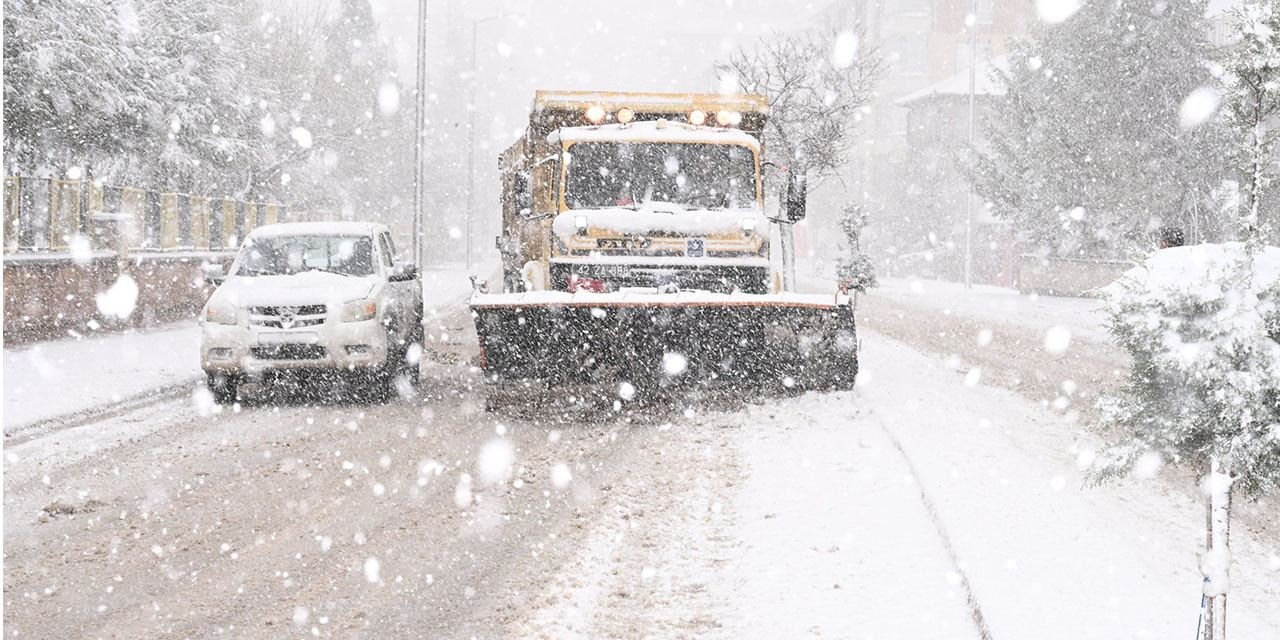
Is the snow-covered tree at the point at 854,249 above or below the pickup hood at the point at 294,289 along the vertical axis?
above

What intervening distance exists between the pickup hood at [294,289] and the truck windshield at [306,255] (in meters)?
0.30

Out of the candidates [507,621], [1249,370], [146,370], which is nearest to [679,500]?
[507,621]

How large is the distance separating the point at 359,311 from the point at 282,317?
74 centimetres

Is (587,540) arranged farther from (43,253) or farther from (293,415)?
(43,253)

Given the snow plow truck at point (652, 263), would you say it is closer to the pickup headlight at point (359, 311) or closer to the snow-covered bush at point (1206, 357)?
the pickup headlight at point (359, 311)

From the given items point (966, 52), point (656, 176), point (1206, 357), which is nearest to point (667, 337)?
point (656, 176)

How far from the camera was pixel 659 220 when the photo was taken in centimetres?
1236

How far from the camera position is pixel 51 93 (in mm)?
19094

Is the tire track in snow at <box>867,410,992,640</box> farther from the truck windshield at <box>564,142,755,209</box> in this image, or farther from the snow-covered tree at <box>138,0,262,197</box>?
the snow-covered tree at <box>138,0,262,197</box>

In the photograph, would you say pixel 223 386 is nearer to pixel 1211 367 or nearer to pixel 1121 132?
pixel 1211 367

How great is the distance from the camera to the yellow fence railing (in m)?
18.9

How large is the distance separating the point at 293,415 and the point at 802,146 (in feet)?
58.6

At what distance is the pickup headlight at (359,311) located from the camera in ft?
40.8

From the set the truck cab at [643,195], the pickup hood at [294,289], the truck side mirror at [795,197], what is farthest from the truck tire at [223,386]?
the truck side mirror at [795,197]
